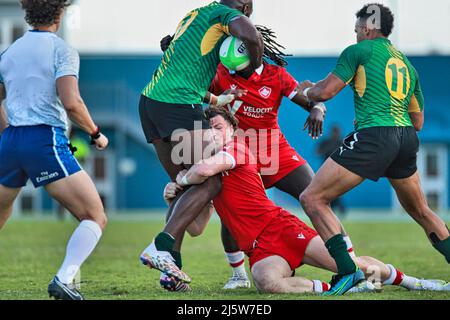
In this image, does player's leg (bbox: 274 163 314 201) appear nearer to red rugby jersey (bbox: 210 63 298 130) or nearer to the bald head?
red rugby jersey (bbox: 210 63 298 130)

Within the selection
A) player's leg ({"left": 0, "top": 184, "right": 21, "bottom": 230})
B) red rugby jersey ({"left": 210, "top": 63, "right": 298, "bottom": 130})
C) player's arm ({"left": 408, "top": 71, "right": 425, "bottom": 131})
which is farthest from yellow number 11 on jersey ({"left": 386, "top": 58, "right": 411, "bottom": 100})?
player's leg ({"left": 0, "top": 184, "right": 21, "bottom": 230})

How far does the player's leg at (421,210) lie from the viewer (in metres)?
7.78

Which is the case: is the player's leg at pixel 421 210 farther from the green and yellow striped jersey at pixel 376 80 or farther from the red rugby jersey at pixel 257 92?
the red rugby jersey at pixel 257 92

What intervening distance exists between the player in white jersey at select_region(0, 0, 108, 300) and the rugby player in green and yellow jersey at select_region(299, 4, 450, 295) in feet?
6.15

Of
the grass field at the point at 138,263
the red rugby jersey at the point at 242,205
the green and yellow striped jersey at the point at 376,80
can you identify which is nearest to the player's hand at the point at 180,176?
the red rugby jersey at the point at 242,205

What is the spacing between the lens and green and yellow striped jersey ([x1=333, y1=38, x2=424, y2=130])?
7.40 metres

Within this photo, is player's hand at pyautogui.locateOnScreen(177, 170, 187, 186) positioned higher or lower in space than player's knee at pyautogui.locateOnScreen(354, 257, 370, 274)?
higher

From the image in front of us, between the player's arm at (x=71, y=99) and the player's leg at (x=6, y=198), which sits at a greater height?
the player's arm at (x=71, y=99)

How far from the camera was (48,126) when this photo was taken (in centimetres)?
670

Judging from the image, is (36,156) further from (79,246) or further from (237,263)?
(237,263)

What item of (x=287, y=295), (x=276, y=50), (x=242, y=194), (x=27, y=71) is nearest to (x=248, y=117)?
(x=276, y=50)

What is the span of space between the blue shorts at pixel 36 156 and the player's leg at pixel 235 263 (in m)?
2.44

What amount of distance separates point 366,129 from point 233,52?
1332 millimetres

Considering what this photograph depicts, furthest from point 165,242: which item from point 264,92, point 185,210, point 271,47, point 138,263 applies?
point 138,263
